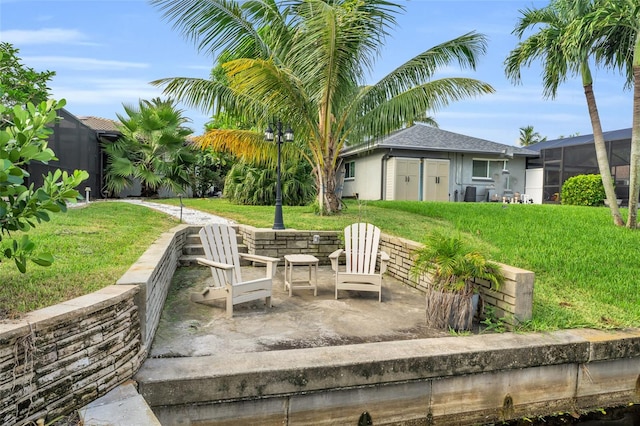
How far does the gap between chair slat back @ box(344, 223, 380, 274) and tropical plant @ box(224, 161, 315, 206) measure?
32.9ft

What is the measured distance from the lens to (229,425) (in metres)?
3.03

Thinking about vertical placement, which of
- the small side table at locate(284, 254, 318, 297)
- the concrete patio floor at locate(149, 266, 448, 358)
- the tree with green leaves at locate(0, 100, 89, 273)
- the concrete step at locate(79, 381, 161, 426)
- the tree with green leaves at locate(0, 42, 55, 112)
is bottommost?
the concrete patio floor at locate(149, 266, 448, 358)

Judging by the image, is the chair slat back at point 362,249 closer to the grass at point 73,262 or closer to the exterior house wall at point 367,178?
the grass at point 73,262

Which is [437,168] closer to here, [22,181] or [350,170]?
[350,170]

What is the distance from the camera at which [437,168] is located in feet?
61.2

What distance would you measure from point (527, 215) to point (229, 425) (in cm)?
1002

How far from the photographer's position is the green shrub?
16641 millimetres

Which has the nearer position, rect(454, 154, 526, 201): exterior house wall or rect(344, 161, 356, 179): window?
rect(454, 154, 526, 201): exterior house wall

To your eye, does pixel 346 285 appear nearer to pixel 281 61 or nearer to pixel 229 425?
pixel 229 425

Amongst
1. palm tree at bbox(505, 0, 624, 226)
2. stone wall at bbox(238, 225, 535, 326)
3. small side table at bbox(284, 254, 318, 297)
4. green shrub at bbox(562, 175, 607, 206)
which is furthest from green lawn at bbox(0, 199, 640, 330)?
green shrub at bbox(562, 175, 607, 206)

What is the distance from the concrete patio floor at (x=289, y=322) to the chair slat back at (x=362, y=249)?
392 mm

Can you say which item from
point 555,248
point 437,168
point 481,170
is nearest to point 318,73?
point 555,248

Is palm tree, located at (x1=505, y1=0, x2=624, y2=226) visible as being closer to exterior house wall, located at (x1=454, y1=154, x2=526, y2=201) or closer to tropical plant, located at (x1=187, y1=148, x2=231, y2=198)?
exterior house wall, located at (x1=454, y1=154, x2=526, y2=201)

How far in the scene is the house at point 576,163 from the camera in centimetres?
1853
